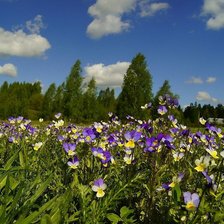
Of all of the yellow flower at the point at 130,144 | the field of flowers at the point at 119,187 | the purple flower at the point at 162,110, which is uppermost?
the purple flower at the point at 162,110

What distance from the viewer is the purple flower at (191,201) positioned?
1.97 metres

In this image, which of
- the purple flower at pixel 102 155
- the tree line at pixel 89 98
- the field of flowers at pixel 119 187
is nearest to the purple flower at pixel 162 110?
the field of flowers at pixel 119 187

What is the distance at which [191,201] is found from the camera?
2.00 metres

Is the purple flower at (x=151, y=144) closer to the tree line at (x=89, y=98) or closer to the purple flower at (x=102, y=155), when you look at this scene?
the purple flower at (x=102, y=155)

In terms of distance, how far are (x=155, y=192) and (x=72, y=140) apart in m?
1.56

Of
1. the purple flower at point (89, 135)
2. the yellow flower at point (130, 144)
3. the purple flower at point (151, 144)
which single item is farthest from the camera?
the purple flower at point (89, 135)

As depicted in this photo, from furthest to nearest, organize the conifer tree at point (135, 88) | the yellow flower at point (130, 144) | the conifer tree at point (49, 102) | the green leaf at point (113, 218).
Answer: the conifer tree at point (49, 102) < the conifer tree at point (135, 88) < the yellow flower at point (130, 144) < the green leaf at point (113, 218)

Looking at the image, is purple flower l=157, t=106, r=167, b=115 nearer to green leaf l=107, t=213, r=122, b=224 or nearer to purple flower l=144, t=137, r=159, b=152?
purple flower l=144, t=137, r=159, b=152

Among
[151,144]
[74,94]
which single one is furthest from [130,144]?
[74,94]

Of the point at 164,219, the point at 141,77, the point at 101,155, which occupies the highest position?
the point at 141,77

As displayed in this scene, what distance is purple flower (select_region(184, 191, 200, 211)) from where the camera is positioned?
1975 mm

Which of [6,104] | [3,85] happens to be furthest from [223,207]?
[3,85]

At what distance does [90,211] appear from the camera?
8.57ft

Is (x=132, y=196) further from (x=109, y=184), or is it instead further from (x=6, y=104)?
(x=6, y=104)
